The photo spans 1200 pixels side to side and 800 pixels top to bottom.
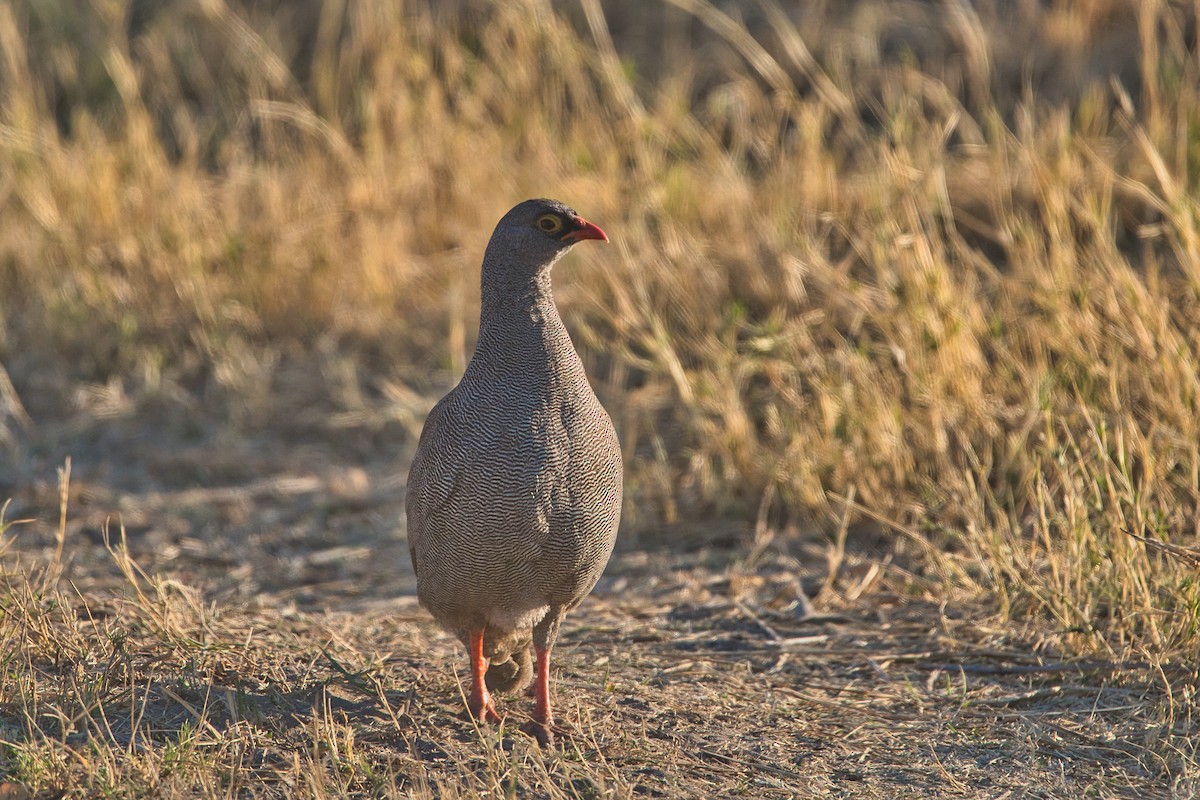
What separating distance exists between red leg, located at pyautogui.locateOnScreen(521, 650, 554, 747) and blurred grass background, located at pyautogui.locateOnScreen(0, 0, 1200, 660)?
1291 mm

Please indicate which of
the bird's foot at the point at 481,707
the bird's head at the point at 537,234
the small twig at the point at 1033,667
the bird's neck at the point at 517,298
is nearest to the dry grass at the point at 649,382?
the small twig at the point at 1033,667

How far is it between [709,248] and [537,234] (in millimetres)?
3164

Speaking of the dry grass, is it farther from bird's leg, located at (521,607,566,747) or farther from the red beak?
the red beak

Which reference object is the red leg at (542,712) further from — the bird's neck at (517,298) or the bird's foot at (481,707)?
the bird's neck at (517,298)

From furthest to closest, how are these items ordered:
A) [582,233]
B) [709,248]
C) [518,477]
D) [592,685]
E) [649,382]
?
[709,248] < [649,382] < [592,685] < [582,233] < [518,477]

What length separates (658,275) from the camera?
698 centimetres

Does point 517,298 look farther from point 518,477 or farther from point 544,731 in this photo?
point 544,731

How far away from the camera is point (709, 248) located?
7.29 m

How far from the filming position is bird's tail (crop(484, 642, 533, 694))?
456 centimetres

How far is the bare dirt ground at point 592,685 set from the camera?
3797 millimetres

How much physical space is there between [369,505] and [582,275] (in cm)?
166

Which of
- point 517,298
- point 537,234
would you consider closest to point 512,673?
point 517,298

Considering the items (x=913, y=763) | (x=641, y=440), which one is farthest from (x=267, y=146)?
(x=913, y=763)

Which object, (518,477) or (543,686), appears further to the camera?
(543,686)
